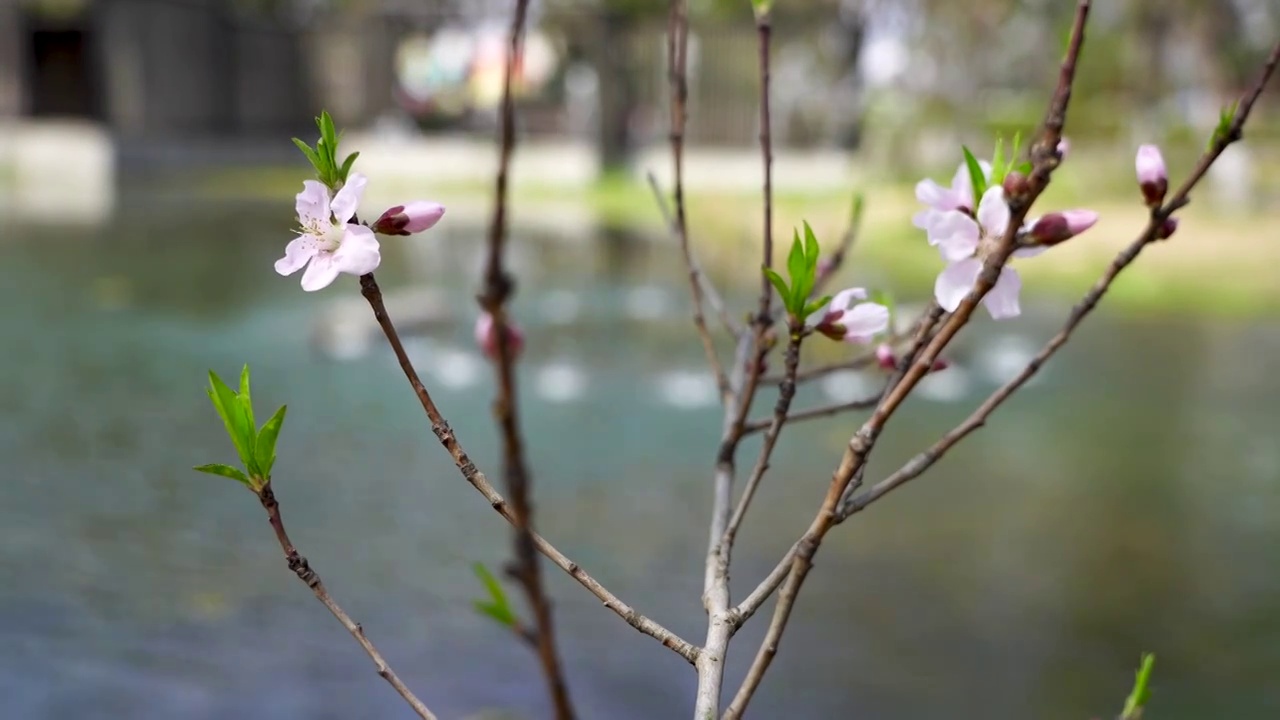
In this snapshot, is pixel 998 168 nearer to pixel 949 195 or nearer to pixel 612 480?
pixel 949 195

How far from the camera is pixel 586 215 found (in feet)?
49.6

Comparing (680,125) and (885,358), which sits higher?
(680,125)

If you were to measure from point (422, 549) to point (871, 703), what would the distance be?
4.81 ft

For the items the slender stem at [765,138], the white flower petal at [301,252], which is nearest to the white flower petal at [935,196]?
the slender stem at [765,138]

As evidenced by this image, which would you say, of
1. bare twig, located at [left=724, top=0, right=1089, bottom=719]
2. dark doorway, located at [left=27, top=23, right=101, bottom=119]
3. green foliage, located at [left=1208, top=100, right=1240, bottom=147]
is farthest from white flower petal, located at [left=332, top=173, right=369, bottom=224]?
dark doorway, located at [left=27, top=23, right=101, bottom=119]

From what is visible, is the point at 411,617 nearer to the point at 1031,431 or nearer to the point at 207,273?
the point at 1031,431

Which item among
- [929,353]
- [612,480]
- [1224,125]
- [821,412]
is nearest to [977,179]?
[929,353]

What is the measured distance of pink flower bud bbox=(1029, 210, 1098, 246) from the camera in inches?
38.0

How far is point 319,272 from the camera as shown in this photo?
39.1 inches

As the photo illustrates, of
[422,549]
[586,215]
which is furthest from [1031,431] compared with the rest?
[586,215]

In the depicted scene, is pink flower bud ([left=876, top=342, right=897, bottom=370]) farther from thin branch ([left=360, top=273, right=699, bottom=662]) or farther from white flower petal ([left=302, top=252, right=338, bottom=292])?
white flower petal ([left=302, top=252, right=338, bottom=292])

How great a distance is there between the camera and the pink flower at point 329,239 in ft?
3.21

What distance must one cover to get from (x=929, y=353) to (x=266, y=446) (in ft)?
1.73

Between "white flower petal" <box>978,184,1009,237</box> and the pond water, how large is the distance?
6.80ft
